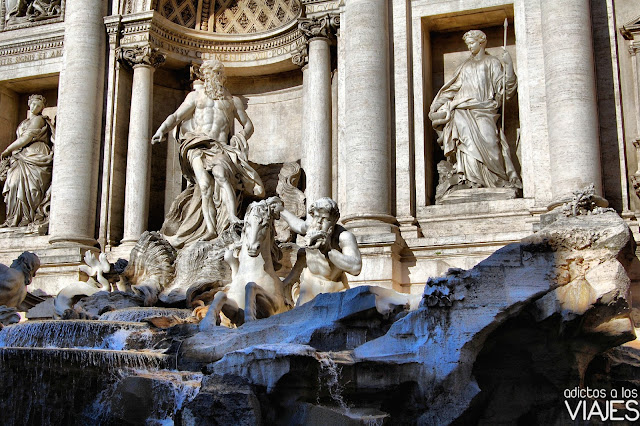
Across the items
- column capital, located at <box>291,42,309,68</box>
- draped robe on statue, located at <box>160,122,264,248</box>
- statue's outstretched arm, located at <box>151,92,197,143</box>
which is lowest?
draped robe on statue, located at <box>160,122,264,248</box>

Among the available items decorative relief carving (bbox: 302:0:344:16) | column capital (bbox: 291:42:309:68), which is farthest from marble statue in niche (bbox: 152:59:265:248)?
decorative relief carving (bbox: 302:0:344:16)

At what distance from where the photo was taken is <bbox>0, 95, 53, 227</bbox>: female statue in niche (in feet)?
55.1

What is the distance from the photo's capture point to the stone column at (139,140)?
1571cm

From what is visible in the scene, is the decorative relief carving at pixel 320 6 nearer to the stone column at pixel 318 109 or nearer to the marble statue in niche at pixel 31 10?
the stone column at pixel 318 109

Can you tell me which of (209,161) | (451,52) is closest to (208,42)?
(209,161)

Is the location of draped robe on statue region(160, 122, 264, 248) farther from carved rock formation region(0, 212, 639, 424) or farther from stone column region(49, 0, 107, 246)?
carved rock formation region(0, 212, 639, 424)

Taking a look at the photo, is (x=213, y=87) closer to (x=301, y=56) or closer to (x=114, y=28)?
(x=301, y=56)

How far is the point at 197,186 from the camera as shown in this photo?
1543cm

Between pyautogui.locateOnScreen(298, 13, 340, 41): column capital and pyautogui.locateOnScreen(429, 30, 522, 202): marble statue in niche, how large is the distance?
239cm

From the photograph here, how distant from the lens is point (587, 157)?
1263 centimetres

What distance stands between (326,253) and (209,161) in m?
5.42

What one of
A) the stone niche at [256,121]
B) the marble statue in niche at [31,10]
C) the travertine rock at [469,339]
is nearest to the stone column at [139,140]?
the stone niche at [256,121]

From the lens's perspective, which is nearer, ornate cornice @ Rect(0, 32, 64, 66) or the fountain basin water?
the fountain basin water

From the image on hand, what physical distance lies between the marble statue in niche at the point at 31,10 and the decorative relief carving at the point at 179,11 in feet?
7.61
